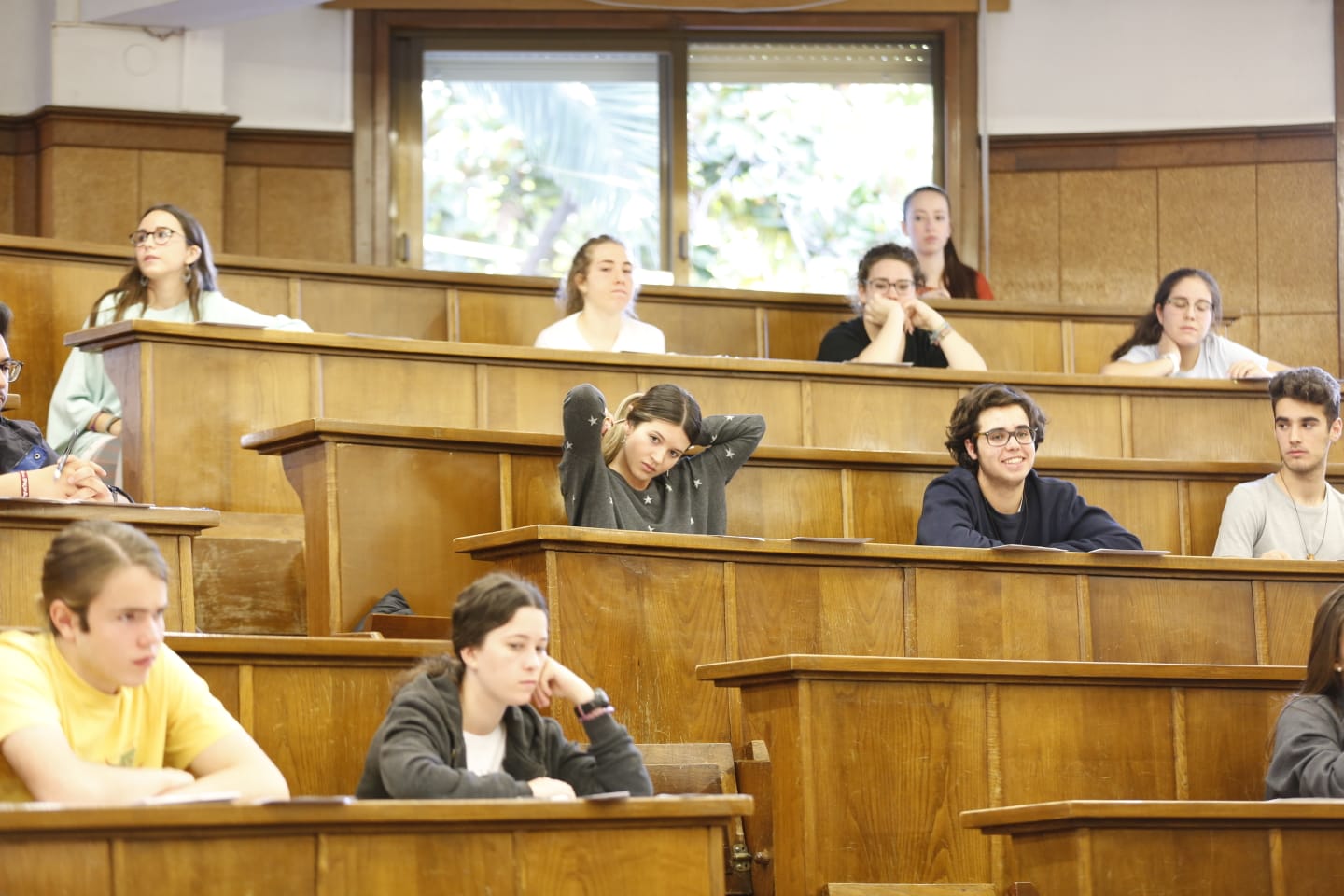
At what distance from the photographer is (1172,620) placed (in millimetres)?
2686

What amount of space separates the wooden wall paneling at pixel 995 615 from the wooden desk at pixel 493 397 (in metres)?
0.82

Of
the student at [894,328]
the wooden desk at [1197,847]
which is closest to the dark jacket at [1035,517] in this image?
the student at [894,328]

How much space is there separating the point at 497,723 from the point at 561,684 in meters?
0.08

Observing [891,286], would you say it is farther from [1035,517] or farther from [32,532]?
[32,532]

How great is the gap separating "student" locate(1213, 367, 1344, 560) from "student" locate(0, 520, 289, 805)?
185cm

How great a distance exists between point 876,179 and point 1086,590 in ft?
8.11

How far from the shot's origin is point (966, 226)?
4.78 metres

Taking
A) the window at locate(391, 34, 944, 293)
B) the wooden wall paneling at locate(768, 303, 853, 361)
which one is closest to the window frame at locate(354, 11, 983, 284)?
the window at locate(391, 34, 944, 293)

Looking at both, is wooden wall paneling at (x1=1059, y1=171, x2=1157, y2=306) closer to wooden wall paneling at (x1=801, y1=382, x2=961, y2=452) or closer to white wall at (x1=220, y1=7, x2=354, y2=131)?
wooden wall paneling at (x1=801, y1=382, x2=961, y2=452)

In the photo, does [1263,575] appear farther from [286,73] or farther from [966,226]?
[286,73]

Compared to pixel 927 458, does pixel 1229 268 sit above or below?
above

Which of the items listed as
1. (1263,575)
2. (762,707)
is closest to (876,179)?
(1263,575)

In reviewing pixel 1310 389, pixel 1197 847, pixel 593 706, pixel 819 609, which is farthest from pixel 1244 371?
pixel 593 706

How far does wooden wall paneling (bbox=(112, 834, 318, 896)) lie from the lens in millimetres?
1466
